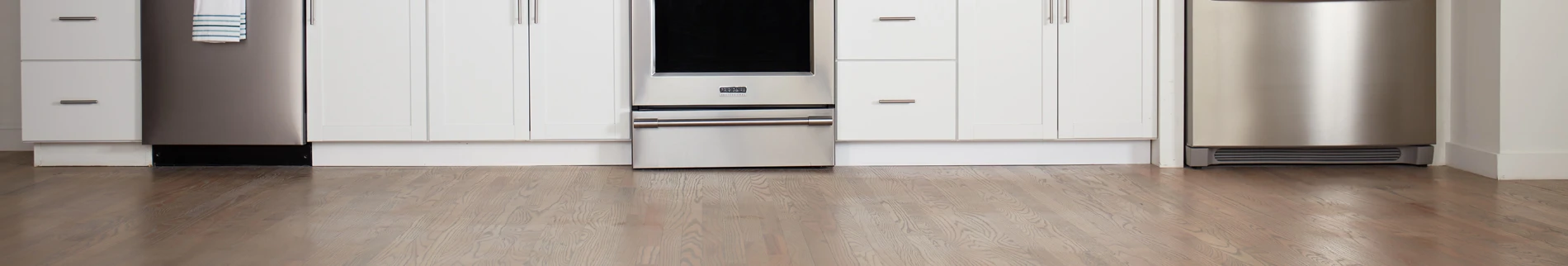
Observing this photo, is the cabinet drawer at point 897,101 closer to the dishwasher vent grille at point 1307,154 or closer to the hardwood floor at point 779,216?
the hardwood floor at point 779,216

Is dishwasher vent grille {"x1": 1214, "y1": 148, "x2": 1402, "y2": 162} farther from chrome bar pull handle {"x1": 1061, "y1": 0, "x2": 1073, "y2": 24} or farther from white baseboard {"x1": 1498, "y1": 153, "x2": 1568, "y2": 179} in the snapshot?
chrome bar pull handle {"x1": 1061, "y1": 0, "x2": 1073, "y2": 24}

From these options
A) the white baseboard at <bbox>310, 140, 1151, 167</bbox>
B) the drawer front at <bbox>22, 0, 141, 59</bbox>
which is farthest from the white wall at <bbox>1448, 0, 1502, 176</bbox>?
the drawer front at <bbox>22, 0, 141, 59</bbox>

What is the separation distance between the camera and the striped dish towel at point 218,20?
347cm

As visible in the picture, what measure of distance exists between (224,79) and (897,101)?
85.3 inches

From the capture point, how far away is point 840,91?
362 centimetres

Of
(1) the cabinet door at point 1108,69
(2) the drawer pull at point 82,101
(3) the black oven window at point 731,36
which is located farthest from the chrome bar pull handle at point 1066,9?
(2) the drawer pull at point 82,101

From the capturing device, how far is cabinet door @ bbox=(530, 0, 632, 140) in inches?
141

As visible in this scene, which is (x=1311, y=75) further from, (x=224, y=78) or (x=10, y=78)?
(x=10, y=78)

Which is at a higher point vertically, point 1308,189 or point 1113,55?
point 1113,55

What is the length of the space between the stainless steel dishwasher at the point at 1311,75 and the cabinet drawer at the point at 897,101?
786 mm

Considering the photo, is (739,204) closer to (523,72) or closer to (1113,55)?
(523,72)

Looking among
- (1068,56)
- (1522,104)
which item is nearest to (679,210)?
(1068,56)

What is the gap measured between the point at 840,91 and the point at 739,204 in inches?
41.0

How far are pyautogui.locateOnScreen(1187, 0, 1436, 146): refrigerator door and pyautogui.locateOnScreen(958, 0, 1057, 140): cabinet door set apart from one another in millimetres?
459
